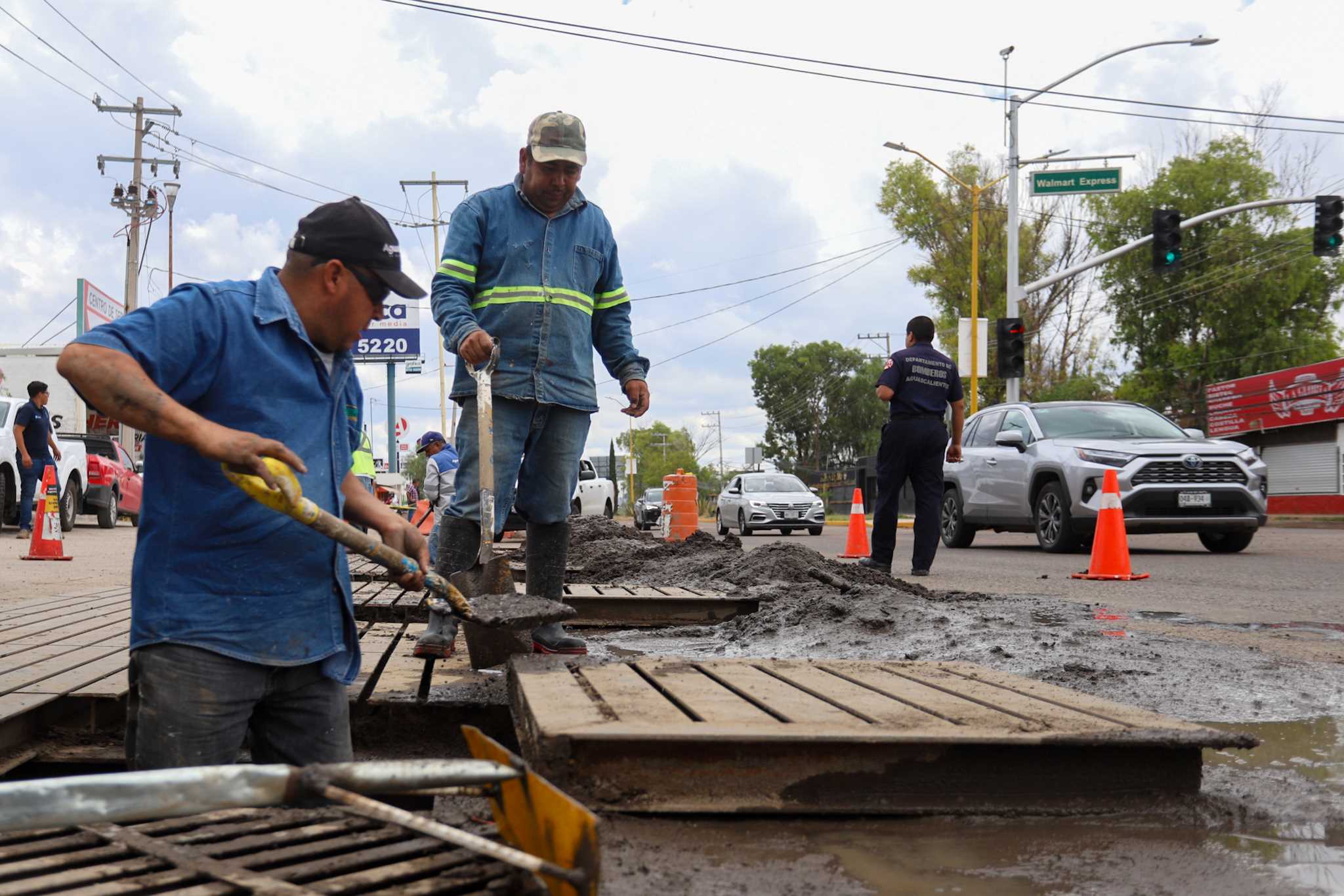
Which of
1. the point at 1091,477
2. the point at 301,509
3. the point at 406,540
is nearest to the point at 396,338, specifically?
the point at 1091,477

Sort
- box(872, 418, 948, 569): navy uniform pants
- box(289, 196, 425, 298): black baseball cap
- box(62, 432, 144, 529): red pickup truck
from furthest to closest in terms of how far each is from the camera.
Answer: box(62, 432, 144, 529): red pickup truck → box(872, 418, 948, 569): navy uniform pants → box(289, 196, 425, 298): black baseball cap

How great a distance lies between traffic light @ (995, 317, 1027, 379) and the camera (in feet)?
70.7

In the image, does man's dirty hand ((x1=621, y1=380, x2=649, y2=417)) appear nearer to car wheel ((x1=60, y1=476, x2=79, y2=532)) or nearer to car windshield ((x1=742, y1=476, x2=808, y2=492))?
car wheel ((x1=60, y1=476, x2=79, y2=532))

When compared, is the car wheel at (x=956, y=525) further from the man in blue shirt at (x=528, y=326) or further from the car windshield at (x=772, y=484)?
the man in blue shirt at (x=528, y=326)

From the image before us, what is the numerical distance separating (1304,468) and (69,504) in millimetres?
30602

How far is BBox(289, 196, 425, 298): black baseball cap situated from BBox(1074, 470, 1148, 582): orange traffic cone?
7.41 meters

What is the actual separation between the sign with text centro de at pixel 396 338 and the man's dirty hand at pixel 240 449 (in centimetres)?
3147

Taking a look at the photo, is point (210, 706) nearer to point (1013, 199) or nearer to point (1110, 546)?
point (1110, 546)

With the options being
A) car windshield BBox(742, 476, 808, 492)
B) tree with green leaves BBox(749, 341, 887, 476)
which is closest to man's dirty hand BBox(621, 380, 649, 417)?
car windshield BBox(742, 476, 808, 492)

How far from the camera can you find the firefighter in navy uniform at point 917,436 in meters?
8.75

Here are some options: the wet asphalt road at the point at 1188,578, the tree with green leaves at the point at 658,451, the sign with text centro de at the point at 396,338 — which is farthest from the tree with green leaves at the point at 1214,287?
the tree with green leaves at the point at 658,451

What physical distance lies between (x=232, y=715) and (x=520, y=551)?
608cm

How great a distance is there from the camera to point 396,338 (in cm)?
3359

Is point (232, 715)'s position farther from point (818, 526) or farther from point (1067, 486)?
point (818, 526)
